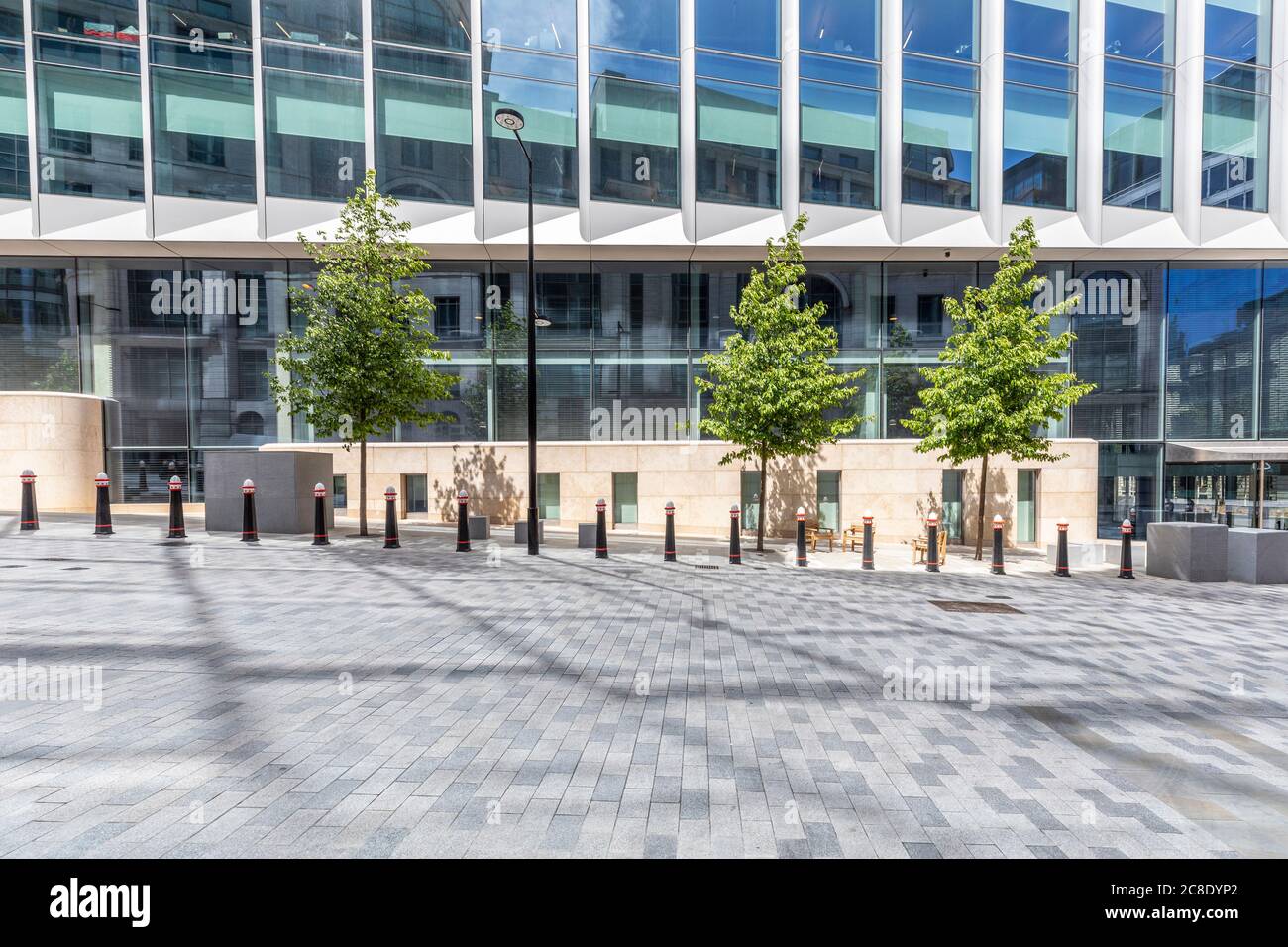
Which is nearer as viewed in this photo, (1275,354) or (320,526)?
(320,526)

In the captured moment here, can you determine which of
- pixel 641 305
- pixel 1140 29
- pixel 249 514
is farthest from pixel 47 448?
pixel 1140 29

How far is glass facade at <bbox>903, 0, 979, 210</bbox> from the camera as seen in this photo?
61.7 ft

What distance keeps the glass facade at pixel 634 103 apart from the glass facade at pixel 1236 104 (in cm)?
1791

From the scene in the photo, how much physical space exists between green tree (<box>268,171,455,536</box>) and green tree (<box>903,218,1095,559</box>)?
42.0ft

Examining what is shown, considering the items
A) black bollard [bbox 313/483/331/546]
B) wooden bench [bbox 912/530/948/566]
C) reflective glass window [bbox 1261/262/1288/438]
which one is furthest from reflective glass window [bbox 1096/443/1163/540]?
black bollard [bbox 313/483/331/546]

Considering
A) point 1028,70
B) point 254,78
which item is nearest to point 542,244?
point 254,78

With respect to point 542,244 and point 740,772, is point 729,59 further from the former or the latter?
point 740,772

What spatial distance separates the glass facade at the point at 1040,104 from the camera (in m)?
19.0

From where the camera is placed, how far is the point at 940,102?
19.0 meters

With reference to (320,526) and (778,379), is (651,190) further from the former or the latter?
(320,526)

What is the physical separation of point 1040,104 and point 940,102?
11.2ft

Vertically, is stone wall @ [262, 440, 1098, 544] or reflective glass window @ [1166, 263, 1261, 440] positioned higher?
reflective glass window @ [1166, 263, 1261, 440]

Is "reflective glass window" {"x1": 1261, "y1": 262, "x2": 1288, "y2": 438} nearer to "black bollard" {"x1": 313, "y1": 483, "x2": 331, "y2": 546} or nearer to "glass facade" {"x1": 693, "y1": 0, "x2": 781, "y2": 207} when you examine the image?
"glass facade" {"x1": 693, "y1": 0, "x2": 781, "y2": 207}
